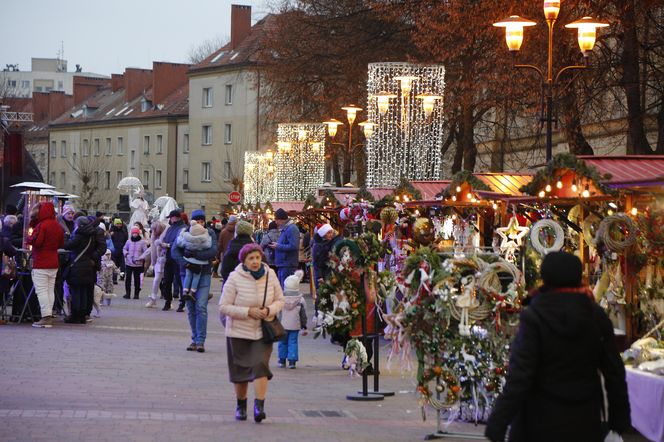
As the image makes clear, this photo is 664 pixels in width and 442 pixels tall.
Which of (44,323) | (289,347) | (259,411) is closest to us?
(259,411)

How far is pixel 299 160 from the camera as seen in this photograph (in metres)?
43.4

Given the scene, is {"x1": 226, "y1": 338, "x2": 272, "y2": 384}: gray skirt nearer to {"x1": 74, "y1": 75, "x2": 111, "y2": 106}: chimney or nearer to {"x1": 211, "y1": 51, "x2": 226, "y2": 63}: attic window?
{"x1": 211, "y1": 51, "x2": 226, "y2": 63}: attic window

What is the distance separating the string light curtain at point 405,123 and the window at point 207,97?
6306 cm

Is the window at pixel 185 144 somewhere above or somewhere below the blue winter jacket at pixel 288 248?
above

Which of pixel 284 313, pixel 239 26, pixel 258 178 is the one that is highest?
pixel 239 26

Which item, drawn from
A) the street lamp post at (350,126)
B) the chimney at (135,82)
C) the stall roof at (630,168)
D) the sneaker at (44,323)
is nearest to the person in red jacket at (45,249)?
the sneaker at (44,323)

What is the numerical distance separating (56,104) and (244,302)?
11305 cm

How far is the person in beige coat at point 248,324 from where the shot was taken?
480 inches

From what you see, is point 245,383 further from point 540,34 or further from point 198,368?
point 540,34

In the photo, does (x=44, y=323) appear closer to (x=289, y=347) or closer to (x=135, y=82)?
(x=289, y=347)

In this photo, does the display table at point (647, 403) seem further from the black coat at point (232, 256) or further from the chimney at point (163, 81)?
the chimney at point (163, 81)

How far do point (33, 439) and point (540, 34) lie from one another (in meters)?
19.5

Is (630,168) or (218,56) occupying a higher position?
(218,56)

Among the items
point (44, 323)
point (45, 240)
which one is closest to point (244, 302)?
point (45, 240)
